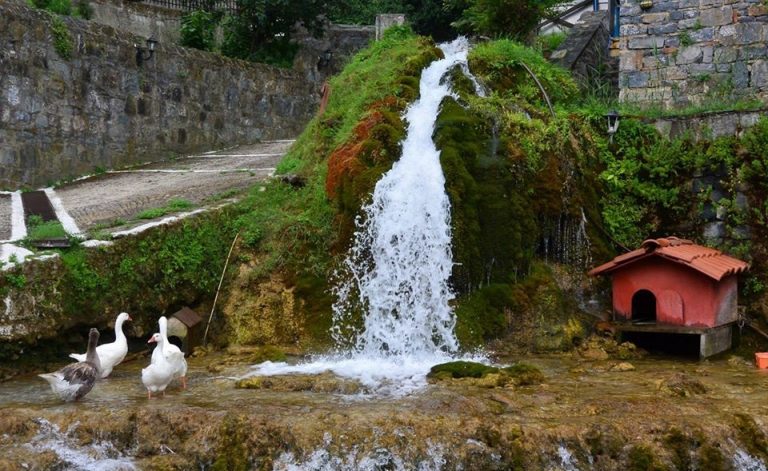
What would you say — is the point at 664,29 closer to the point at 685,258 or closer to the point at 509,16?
the point at 509,16

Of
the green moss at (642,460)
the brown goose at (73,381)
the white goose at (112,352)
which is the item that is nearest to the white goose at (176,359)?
the brown goose at (73,381)

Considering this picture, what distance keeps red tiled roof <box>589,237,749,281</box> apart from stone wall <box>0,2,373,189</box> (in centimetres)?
892

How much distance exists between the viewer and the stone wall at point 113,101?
1386 cm

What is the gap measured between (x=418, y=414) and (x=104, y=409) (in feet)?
7.66

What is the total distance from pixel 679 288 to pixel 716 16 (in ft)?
17.4

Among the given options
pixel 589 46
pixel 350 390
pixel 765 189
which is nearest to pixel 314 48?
pixel 589 46

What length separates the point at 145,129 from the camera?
1639 centimetres

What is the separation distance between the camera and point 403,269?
983cm

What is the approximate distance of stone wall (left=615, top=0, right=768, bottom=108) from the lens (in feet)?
41.9

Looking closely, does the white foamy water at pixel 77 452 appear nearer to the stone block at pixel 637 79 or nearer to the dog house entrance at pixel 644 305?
the dog house entrance at pixel 644 305

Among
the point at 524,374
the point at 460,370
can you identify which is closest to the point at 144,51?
the point at 460,370

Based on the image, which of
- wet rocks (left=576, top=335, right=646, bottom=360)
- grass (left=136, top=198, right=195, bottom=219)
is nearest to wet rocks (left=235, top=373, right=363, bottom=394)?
wet rocks (left=576, top=335, right=646, bottom=360)

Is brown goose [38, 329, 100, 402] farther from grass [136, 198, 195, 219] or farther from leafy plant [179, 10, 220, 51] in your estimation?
leafy plant [179, 10, 220, 51]

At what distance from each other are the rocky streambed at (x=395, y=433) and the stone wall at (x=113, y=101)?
793 centimetres
